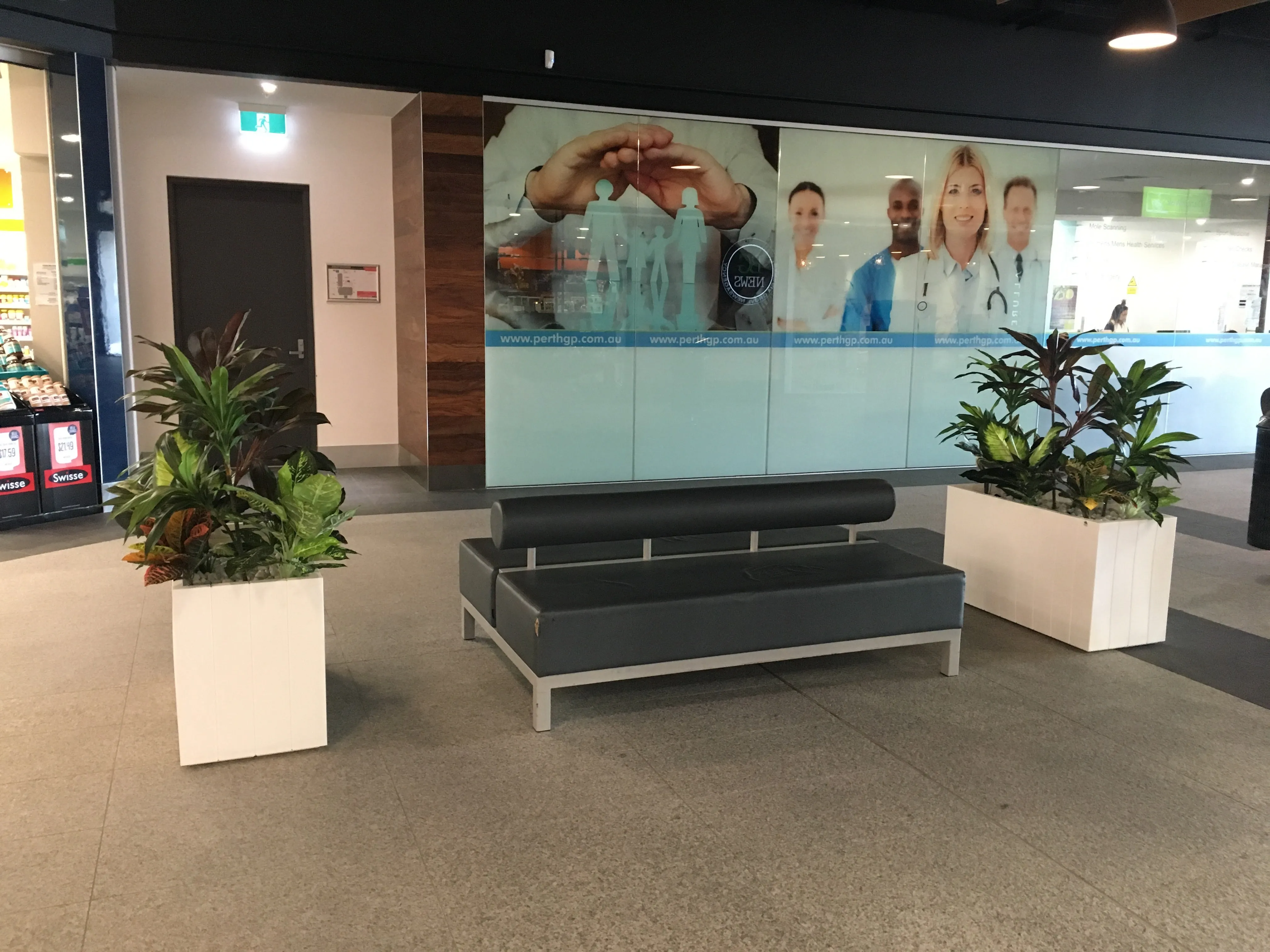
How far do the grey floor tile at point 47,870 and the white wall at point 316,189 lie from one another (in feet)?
18.7

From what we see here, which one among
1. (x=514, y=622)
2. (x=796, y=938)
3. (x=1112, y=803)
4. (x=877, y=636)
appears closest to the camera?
(x=796, y=938)

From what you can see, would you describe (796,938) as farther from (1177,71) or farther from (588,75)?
(1177,71)

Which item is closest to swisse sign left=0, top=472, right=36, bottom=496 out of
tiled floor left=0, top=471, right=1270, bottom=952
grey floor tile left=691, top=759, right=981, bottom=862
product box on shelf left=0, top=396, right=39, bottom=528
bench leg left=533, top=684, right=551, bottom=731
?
product box on shelf left=0, top=396, right=39, bottom=528

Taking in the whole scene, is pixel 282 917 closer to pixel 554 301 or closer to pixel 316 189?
pixel 554 301

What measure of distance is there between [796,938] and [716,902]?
0.22m

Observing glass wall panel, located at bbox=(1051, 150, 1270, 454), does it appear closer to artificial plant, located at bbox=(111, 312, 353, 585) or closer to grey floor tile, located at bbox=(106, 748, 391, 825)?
artificial plant, located at bbox=(111, 312, 353, 585)

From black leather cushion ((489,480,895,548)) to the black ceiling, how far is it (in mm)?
5320

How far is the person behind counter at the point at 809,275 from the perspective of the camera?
8305mm

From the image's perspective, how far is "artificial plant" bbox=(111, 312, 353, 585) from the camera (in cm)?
318

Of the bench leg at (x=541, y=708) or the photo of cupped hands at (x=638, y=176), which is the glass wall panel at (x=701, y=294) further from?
the bench leg at (x=541, y=708)

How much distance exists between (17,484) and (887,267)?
21.6ft

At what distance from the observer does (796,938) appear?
2387mm

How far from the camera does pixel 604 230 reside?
25.5 ft

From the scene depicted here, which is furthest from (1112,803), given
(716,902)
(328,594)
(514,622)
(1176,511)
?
(1176,511)
